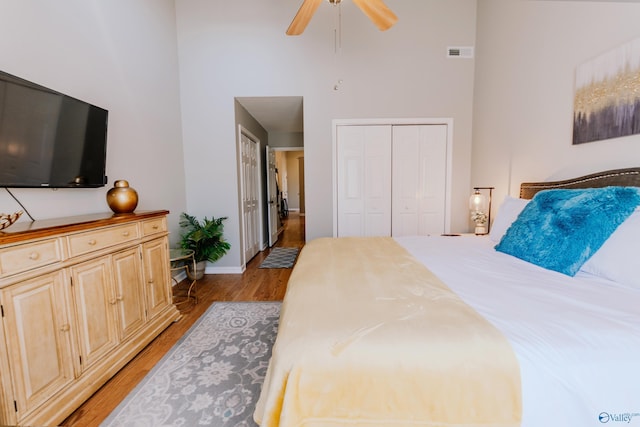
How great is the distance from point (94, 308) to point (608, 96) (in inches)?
144

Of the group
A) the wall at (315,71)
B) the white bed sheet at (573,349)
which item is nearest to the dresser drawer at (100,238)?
the wall at (315,71)

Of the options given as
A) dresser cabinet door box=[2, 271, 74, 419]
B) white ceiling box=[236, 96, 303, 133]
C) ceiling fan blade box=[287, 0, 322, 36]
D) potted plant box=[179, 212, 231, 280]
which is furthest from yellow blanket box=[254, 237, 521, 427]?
white ceiling box=[236, 96, 303, 133]

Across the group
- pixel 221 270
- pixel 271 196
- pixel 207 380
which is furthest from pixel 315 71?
pixel 207 380

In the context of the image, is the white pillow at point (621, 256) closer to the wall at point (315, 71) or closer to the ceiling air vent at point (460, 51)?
the wall at point (315, 71)

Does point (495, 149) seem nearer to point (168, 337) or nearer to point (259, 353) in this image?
point (259, 353)

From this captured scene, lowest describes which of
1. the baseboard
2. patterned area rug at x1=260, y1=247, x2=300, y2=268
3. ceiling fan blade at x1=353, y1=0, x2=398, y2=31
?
patterned area rug at x1=260, y1=247, x2=300, y2=268

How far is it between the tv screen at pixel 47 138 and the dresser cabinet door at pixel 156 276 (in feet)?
2.14

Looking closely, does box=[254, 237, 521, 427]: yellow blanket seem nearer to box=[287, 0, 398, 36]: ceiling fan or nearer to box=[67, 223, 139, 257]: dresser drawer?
box=[67, 223, 139, 257]: dresser drawer

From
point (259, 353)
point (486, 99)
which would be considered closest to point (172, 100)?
point (259, 353)

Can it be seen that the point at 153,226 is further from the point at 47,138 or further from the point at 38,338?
the point at 38,338

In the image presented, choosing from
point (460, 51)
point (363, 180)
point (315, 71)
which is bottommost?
point (363, 180)

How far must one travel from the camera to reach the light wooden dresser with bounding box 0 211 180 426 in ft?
3.85

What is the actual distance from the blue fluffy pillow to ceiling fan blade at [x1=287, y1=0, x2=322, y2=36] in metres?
2.21

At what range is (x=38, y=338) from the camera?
1275 millimetres
